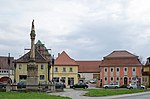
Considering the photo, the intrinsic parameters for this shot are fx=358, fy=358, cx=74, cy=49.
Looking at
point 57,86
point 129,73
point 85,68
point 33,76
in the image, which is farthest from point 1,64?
point 33,76

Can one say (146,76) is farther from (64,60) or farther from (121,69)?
(64,60)

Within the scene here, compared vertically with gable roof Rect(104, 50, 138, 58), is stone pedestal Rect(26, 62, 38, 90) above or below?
below

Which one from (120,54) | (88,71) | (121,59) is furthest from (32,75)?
(88,71)

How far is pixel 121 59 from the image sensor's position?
97875 millimetres

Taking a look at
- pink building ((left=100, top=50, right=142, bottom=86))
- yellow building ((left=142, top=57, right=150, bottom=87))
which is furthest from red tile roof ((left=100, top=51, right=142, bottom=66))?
yellow building ((left=142, top=57, right=150, bottom=87))

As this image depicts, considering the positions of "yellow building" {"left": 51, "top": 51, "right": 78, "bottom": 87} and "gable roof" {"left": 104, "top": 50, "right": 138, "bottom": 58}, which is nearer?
"yellow building" {"left": 51, "top": 51, "right": 78, "bottom": 87}

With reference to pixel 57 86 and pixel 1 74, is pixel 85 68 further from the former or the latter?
pixel 57 86

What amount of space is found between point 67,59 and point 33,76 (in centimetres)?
5477

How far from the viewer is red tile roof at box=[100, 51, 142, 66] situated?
95756mm

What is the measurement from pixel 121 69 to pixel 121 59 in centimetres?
308

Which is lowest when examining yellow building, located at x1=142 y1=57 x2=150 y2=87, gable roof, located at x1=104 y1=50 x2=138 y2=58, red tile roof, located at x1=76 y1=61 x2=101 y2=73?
yellow building, located at x1=142 y1=57 x2=150 y2=87

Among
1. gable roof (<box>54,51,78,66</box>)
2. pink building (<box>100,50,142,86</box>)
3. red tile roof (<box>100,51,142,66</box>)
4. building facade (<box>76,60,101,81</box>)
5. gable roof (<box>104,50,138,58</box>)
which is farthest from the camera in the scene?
building facade (<box>76,60,101,81</box>)

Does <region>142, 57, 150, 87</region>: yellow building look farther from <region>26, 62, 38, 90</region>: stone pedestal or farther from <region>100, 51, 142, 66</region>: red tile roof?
<region>26, 62, 38, 90</region>: stone pedestal

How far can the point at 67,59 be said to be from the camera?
9875cm
